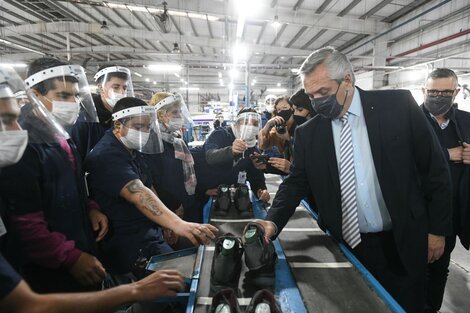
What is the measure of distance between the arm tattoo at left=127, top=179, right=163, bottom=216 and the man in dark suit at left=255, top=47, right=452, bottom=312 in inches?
27.2

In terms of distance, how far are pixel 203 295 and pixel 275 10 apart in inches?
339

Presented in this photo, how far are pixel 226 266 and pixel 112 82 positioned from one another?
88.6 inches

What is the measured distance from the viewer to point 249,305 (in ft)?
3.68

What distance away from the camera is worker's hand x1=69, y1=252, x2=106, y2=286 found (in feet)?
4.92

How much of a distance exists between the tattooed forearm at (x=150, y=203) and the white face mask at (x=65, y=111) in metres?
0.68

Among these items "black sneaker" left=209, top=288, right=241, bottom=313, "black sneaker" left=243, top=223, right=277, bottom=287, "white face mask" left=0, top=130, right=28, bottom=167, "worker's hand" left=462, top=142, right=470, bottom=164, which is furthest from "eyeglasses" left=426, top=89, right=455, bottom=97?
"white face mask" left=0, top=130, right=28, bottom=167

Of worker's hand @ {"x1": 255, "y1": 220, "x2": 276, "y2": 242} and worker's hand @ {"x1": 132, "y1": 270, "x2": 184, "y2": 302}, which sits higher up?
worker's hand @ {"x1": 255, "y1": 220, "x2": 276, "y2": 242}

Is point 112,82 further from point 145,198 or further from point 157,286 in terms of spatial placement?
point 157,286

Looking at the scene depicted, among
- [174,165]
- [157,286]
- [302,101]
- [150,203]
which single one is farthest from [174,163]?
[157,286]

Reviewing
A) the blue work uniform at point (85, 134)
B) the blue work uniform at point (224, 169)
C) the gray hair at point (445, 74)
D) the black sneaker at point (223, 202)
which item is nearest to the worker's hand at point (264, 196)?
the blue work uniform at point (224, 169)

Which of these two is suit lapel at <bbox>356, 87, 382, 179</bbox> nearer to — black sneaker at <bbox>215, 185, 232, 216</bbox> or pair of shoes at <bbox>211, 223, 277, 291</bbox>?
pair of shoes at <bbox>211, 223, 277, 291</bbox>

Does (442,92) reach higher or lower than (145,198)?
higher

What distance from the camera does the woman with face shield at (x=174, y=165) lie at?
268 centimetres

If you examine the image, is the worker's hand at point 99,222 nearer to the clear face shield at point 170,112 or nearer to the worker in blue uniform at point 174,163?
the worker in blue uniform at point 174,163
